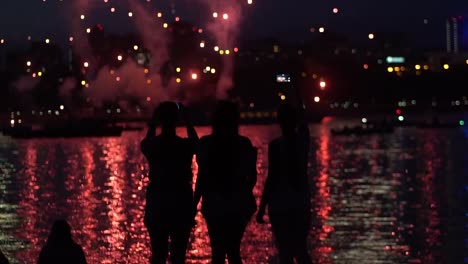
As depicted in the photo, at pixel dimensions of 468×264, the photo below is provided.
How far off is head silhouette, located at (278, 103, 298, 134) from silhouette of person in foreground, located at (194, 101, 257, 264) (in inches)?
15.7

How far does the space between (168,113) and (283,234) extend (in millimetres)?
1388

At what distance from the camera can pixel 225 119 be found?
377 inches

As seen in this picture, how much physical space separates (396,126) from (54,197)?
102 meters

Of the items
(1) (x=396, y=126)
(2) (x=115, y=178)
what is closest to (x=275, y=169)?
(2) (x=115, y=178)

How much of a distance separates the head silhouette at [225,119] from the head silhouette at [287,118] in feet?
1.46

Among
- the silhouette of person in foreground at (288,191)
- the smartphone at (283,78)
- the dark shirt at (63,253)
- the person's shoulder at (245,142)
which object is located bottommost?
the dark shirt at (63,253)

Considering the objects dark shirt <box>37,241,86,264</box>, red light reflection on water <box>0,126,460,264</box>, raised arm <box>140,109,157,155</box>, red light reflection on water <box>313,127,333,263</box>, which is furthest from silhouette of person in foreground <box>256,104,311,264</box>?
red light reflection on water <box>313,127,333,263</box>

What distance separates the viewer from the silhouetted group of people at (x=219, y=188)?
31.7 feet

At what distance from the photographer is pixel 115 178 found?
4031 cm

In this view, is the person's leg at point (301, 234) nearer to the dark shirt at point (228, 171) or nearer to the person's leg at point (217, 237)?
the dark shirt at point (228, 171)

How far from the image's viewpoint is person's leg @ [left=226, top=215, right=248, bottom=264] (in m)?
9.67

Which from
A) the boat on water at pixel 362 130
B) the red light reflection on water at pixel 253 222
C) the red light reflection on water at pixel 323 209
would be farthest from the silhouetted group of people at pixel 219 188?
the boat on water at pixel 362 130

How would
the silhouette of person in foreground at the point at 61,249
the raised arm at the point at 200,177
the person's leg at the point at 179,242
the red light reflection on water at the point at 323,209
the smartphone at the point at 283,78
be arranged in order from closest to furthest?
the silhouette of person in foreground at the point at 61,249 < the raised arm at the point at 200,177 < the person's leg at the point at 179,242 < the smartphone at the point at 283,78 < the red light reflection on water at the point at 323,209

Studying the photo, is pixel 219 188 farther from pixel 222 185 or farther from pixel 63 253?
pixel 63 253
